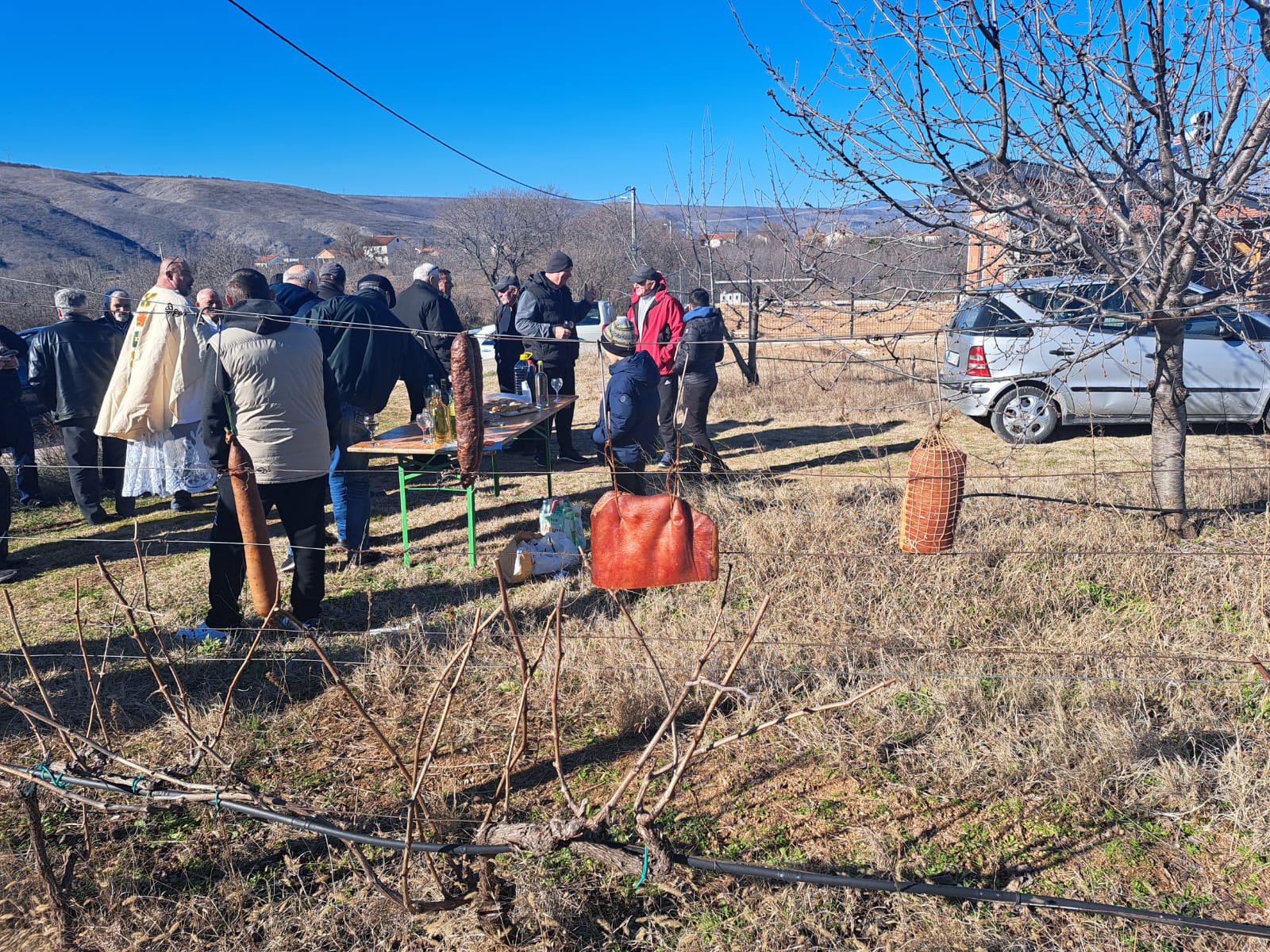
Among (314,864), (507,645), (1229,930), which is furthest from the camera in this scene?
(507,645)

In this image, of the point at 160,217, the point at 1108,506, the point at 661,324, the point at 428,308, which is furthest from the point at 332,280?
the point at 160,217

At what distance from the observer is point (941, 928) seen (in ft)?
7.86

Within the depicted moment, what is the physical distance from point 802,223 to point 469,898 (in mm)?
4516

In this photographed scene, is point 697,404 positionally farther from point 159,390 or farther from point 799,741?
point 799,741

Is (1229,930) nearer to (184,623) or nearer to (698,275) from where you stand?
(184,623)

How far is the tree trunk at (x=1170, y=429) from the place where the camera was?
15.2 ft

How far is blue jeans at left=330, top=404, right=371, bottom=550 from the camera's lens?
5.53m

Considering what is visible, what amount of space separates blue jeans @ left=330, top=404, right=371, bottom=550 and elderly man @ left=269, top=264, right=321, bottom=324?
126 centimetres

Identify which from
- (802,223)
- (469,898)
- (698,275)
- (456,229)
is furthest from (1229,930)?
(456,229)

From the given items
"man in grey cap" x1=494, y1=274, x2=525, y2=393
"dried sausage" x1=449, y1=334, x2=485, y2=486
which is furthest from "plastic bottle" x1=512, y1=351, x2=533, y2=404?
"dried sausage" x1=449, y1=334, x2=485, y2=486

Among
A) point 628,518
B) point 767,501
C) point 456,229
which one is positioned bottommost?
point 767,501

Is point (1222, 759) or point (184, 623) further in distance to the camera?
point (184, 623)

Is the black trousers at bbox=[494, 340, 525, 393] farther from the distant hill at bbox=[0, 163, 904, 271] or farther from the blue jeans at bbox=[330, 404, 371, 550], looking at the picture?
the distant hill at bbox=[0, 163, 904, 271]

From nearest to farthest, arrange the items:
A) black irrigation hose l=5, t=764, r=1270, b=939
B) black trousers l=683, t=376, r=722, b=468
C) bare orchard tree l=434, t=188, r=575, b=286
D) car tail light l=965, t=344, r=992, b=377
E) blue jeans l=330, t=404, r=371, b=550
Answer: black irrigation hose l=5, t=764, r=1270, b=939
blue jeans l=330, t=404, r=371, b=550
black trousers l=683, t=376, r=722, b=468
car tail light l=965, t=344, r=992, b=377
bare orchard tree l=434, t=188, r=575, b=286
